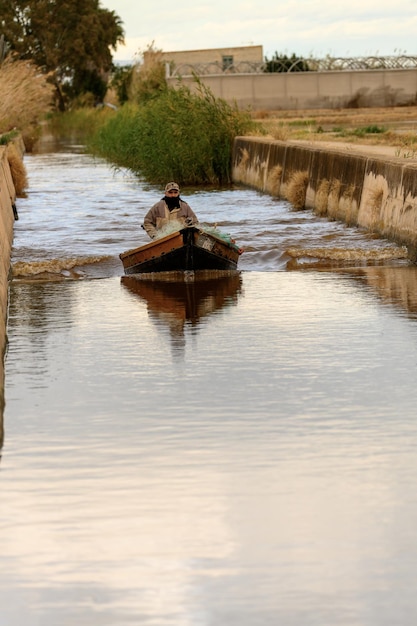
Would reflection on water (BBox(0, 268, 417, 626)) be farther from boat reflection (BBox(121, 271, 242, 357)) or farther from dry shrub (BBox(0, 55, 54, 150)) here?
dry shrub (BBox(0, 55, 54, 150))

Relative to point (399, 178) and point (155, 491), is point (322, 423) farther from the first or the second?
point (399, 178)


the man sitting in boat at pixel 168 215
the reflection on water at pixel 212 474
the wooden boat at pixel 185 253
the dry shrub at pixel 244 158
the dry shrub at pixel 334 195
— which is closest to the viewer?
the reflection on water at pixel 212 474

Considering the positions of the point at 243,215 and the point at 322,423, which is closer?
→ the point at 322,423

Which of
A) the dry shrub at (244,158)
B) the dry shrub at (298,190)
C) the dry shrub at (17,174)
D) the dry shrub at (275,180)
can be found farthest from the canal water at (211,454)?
the dry shrub at (244,158)

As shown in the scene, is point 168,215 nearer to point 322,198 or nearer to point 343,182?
point 343,182

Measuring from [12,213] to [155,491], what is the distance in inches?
723

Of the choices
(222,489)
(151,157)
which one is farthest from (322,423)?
(151,157)

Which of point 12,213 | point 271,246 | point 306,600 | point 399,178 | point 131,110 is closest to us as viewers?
point 306,600

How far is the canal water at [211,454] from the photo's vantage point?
6.16m

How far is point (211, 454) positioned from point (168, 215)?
32.3 feet

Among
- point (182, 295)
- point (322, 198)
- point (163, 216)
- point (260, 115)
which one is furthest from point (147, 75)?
point (182, 295)

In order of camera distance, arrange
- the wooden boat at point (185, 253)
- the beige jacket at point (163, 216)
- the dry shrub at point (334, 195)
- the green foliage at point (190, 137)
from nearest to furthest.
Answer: the wooden boat at point (185, 253) < the beige jacket at point (163, 216) < the dry shrub at point (334, 195) < the green foliage at point (190, 137)

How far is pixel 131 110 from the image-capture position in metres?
52.7

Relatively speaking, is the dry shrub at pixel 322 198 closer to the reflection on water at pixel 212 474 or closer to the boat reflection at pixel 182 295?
the boat reflection at pixel 182 295
